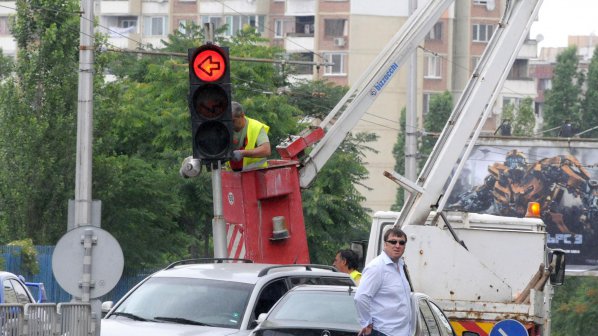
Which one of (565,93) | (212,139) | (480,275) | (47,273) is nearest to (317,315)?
(212,139)

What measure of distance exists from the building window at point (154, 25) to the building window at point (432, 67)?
51.8 feet

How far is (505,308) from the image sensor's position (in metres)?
16.2

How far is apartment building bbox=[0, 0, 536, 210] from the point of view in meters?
85.4

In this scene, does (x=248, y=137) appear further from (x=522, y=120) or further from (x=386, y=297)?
(x=522, y=120)

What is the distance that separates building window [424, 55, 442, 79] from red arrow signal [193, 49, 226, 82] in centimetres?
7928

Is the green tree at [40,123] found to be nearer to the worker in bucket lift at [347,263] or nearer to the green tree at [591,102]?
the worker in bucket lift at [347,263]

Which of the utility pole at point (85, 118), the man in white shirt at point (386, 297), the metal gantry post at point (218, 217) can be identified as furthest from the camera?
the utility pole at point (85, 118)

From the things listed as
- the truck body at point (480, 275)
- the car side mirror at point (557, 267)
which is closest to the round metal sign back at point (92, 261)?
the truck body at point (480, 275)

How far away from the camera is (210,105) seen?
40.2ft

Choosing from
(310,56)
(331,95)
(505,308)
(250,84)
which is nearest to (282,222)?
(505,308)

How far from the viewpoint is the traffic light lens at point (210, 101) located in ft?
40.2

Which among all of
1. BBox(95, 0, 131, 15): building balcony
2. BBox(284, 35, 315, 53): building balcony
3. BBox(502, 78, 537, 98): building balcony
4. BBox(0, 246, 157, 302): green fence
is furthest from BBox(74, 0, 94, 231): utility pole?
BBox(502, 78, 537, 98): building balcony

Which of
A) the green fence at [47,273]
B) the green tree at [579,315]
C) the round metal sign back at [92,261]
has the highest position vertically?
the round metal sign back at [92,261]

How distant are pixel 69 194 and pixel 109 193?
0.97 metres
